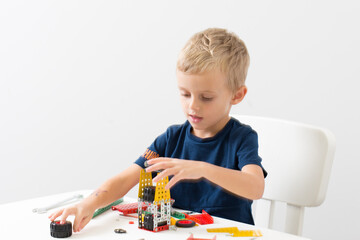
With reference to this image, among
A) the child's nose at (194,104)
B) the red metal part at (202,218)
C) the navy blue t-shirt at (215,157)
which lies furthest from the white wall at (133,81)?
the red metal part at (202,218)

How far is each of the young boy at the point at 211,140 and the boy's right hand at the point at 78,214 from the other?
0.02 metres

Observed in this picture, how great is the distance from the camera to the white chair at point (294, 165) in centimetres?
114

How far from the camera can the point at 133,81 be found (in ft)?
6.97

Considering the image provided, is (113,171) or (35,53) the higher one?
(35,53)

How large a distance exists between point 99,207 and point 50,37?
4.82 ft

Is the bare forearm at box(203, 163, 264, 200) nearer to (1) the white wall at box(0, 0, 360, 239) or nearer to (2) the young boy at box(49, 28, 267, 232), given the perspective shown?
(2) the young boy at box(49, 28, 267, 232)

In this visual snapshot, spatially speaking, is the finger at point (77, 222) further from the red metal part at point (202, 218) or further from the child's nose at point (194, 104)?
the child's nose at point (194, 104)

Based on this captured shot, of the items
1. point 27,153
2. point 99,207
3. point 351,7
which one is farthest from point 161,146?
point 27,153

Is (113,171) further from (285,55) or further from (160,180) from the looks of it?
(160,180)

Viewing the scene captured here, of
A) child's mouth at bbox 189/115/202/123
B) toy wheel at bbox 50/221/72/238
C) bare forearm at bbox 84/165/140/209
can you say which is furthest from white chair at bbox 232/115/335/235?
toy wheel at bbox 50/221/72/238

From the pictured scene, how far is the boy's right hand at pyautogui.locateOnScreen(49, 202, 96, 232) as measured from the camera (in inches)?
34.2

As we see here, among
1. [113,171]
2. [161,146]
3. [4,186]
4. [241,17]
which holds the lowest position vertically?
[4,186]

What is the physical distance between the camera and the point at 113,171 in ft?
7.22

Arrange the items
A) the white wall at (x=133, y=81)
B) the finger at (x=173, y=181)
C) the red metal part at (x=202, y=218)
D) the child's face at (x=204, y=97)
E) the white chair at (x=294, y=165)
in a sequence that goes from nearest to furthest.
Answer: the finger at (x=173, y=181) → the red metal part at (x=202, y=218) → the child's face at (x=204, y=97) → the white chair at (x=294, y=165) → the white wall at (x=133, y=81)
